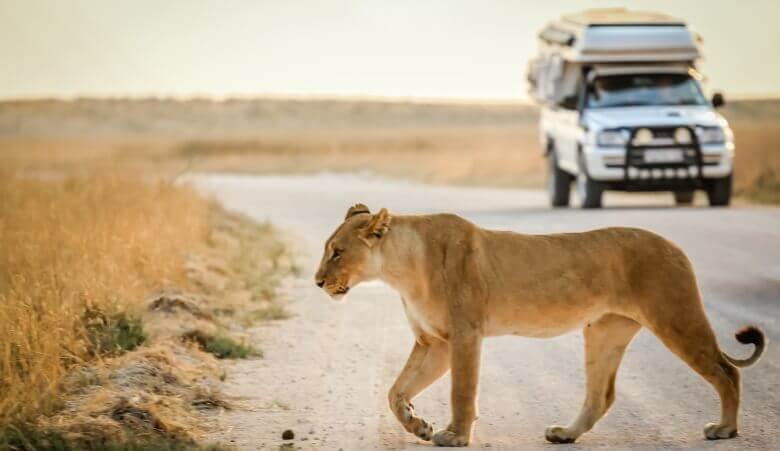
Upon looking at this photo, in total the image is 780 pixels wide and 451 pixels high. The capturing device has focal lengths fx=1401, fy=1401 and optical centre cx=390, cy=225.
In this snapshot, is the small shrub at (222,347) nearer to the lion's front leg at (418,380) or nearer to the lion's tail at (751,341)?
the lion's front leg at (418,380)

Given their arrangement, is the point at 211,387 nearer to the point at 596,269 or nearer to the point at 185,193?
the point at 596,269

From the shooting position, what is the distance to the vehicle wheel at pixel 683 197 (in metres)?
24.2

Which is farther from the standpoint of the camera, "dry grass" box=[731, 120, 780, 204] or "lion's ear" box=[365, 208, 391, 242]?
"dry grass" box=[731, 120, 780, 204]

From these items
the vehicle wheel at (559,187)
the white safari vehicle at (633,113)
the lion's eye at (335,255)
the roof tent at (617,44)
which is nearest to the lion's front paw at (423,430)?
the lion's eye at (335,255)

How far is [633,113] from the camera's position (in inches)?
885

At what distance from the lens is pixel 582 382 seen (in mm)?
9172

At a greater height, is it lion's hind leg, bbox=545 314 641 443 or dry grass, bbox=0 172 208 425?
lion's hind leg, bbox=545 314 641 443

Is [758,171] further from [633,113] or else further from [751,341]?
[751,341]

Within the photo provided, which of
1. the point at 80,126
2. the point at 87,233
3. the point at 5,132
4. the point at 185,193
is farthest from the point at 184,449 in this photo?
the point at 80,126

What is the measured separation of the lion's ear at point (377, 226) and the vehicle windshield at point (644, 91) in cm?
1613

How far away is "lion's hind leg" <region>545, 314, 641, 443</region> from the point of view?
753 cm

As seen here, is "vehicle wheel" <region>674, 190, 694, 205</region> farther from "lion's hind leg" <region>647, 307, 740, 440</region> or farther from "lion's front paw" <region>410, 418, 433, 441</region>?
"lion's front paw" <region>410, 418, 433, 441</region>

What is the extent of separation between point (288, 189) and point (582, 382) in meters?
28.0

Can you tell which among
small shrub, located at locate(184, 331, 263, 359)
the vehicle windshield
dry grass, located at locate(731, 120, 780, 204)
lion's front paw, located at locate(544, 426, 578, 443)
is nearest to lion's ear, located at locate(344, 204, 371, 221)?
lion's front paw, located at locate(544, 426, 578, 443)
